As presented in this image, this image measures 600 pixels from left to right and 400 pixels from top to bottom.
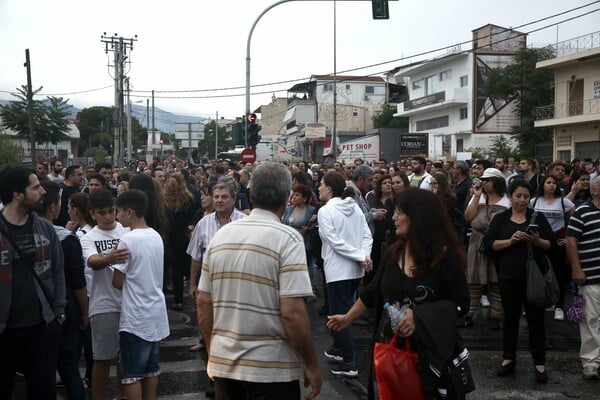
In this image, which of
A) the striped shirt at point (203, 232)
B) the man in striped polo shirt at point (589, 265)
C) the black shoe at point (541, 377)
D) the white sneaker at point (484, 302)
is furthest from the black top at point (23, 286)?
the white sneaker at point (484, 302)

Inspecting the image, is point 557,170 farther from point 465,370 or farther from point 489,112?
point 489,112

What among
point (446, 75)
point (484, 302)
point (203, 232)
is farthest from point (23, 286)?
point (446, 75)

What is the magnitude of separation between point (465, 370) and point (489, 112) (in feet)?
159

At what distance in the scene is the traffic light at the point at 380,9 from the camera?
53.4ft

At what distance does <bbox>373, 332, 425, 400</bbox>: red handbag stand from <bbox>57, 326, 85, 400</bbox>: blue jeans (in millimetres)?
2427

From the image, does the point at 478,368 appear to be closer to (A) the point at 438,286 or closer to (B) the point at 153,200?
(A) the point at 438,286

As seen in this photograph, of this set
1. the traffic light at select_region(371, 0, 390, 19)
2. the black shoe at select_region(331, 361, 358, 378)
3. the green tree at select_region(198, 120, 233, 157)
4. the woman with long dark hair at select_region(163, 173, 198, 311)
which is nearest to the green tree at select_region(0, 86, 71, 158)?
the traffic light at select_region(371, 0, 390, 19)

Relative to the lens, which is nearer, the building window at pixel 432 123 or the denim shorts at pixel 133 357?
the denim shorts at pixel 133 357

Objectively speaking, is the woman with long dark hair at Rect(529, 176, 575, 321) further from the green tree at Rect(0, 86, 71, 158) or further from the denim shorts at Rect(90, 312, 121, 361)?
the green tree at Rect(0, 86, 71, 158)

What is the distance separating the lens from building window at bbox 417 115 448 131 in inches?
2159

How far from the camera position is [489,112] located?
49781mm

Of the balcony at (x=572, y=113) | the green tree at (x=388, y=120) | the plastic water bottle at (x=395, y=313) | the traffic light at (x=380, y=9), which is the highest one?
the green tree at (x=388, y=120)

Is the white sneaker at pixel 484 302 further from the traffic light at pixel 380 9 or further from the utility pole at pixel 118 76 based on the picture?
the utility pole at pixel 118 76

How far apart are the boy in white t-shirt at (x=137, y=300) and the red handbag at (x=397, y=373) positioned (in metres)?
1.78
